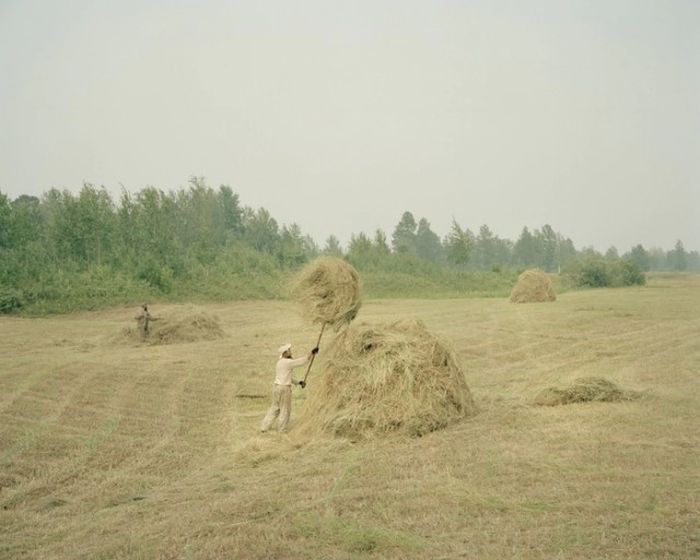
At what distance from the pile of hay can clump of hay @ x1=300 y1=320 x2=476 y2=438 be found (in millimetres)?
12541

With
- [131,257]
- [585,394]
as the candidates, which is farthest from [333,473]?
[131,257]

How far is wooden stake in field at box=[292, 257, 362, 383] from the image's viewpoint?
11.9m

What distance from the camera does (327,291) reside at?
11914 millimetres

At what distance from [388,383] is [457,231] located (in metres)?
52.8

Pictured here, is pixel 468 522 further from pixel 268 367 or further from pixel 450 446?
pixel 268 367

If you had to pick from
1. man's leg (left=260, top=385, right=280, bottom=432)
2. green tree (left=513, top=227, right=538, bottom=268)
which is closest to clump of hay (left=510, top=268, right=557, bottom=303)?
man's leg (left=260, top=385, right=280, bottom=432)

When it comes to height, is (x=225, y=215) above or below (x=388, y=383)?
above

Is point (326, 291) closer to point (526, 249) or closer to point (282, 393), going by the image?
point (282, 393)

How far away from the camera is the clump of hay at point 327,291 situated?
11.9 meters

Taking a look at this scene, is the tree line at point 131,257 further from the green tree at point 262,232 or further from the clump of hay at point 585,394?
the clump of hay at point 585,394

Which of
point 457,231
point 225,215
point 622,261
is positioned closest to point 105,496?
point 622,261

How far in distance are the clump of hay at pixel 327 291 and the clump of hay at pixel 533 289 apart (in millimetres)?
24424

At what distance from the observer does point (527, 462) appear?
27.2 feet

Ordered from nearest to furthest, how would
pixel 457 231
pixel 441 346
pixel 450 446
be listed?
pixel 450 446
pixel 441 346
pixel 457 231
